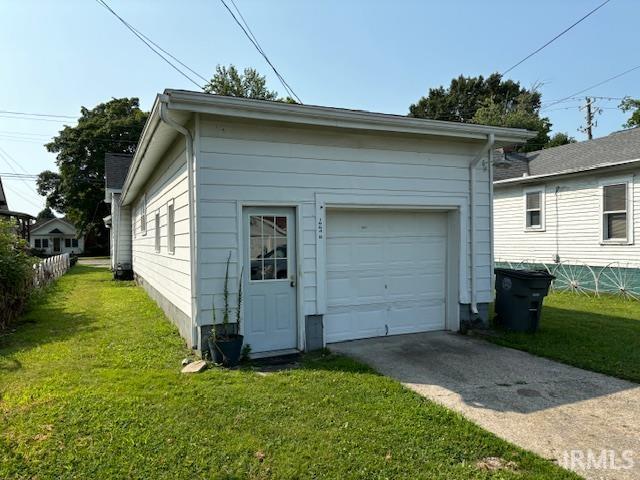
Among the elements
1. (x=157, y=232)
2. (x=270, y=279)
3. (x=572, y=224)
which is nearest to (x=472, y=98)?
(x=572, y=224)

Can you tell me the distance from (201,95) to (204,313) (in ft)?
8.58

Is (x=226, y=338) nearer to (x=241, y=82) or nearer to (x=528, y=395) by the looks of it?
(x=528, y=395)

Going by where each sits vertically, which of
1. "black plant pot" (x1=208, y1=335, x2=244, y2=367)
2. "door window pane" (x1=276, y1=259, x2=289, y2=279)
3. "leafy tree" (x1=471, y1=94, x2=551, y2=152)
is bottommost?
"black plant pot" (x1=208, y1=335, x2=244, y2=367)

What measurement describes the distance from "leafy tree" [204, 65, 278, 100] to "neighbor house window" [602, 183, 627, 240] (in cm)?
2884

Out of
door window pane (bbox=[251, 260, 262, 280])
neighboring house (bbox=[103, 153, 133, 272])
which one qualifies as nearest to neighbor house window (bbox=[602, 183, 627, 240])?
door window pane (bbox=[251, 260, 262, 280])

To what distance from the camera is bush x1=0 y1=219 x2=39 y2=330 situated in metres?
7.64

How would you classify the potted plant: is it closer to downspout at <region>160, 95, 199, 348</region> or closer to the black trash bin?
downspout at <region>160, 95, 199, 348</region>

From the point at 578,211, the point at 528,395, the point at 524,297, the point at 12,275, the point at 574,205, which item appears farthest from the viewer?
the point at 574,205

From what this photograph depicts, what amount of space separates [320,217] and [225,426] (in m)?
3.14

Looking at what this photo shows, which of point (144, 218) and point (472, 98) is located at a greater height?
point (472, 98)

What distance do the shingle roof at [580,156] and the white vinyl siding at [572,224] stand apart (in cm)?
53

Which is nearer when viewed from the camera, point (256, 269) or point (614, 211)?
point (256, 269)

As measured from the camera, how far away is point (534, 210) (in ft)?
44.7

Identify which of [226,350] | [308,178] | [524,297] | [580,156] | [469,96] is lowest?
[226,350]
